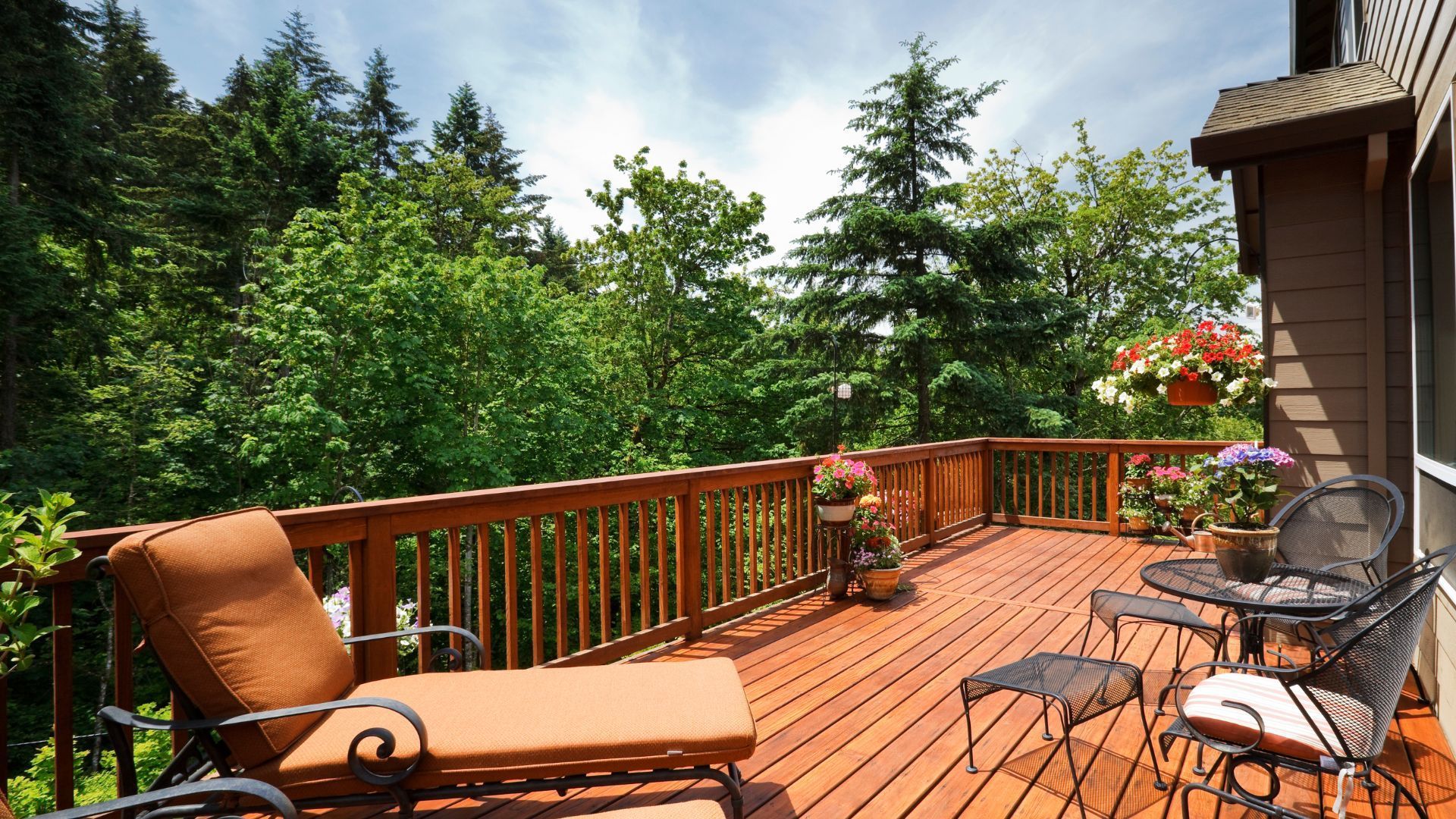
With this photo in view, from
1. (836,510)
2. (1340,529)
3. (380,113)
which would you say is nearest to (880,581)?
(836,510)

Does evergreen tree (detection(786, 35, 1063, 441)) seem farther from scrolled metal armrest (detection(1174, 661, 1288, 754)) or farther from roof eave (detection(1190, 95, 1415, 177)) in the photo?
scrolled metal armrest (detection(1174, 661, 1288, 754))

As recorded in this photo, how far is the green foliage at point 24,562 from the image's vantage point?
1.34m

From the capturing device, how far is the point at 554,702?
1.89 meters

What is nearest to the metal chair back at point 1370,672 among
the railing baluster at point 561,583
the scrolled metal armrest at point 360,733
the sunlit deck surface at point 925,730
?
the sunlit deck surface at point 925,730

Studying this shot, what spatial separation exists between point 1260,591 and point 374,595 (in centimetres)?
320

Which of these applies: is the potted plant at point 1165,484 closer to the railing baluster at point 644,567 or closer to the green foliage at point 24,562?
the railing baluster at point 644,567

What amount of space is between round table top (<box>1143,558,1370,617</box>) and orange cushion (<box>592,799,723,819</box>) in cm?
185

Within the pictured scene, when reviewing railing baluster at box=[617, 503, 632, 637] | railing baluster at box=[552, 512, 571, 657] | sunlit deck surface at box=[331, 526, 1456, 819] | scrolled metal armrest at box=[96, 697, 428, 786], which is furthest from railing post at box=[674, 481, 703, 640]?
scrolled metal armrest at box=[96, 697, 428, 786]

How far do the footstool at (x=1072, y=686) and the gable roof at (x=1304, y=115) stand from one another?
2572mm

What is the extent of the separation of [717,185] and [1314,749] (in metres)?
15.9

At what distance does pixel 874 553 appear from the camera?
4457mm

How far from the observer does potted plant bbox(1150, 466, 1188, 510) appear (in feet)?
18.2

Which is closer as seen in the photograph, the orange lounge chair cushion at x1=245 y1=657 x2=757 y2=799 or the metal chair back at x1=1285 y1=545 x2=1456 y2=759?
the metal chair back at x1=1285 y1=545 x2=1456 y2=759

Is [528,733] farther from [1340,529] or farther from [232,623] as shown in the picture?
[1340,529]
